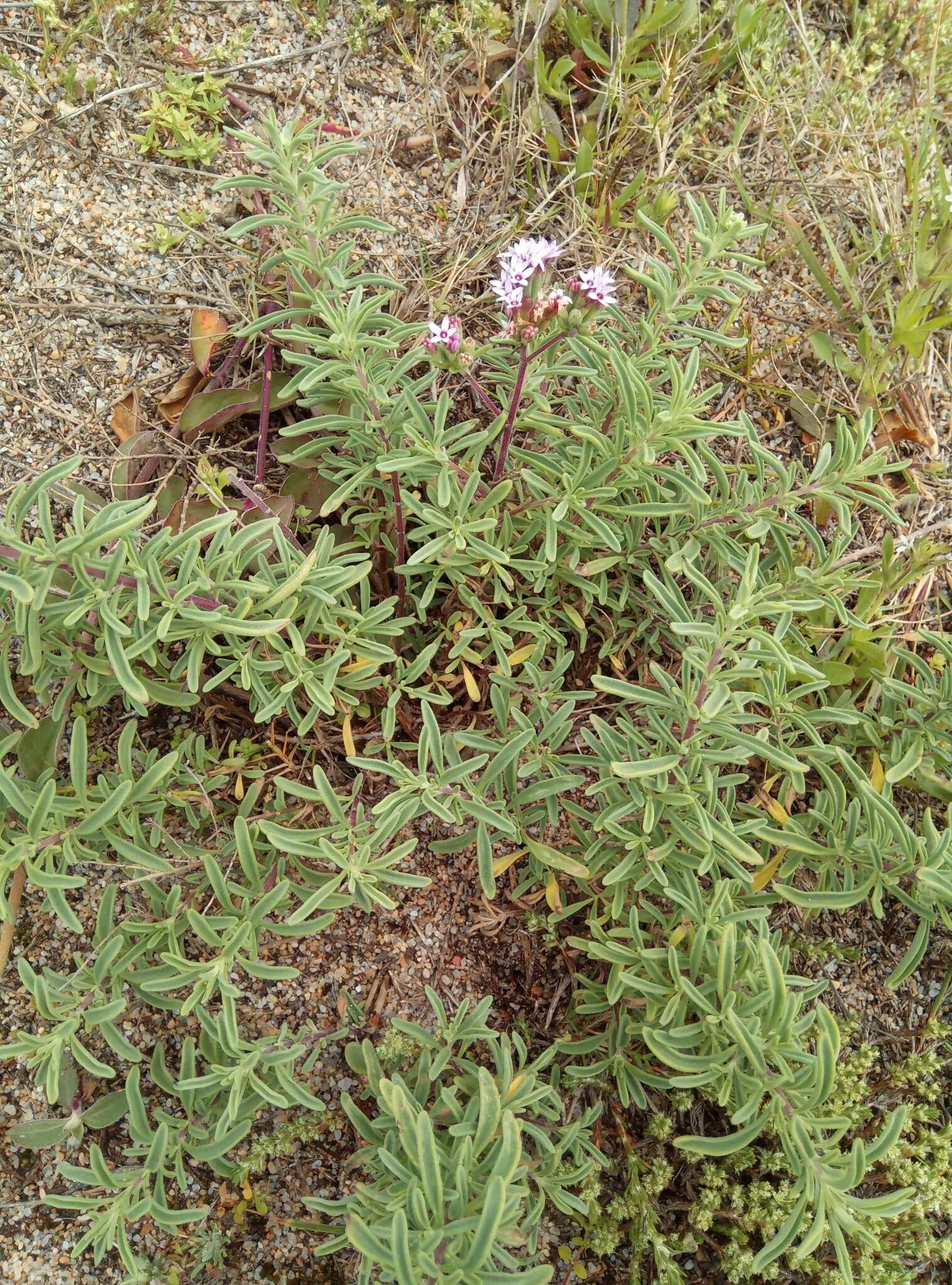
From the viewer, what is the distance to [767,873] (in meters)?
2.50

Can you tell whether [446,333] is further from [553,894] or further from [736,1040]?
[736,1040]

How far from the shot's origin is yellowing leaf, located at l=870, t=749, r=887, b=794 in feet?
8.31

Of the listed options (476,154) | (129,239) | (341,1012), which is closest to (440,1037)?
(341,1012)

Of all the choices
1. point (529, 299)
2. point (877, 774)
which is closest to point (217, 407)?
point (529, 299)

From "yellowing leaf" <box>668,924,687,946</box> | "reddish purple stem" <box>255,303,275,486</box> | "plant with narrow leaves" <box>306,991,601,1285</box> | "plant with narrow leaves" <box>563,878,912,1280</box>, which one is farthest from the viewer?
"reddish purple stem" <box>255,303,275,486</box>

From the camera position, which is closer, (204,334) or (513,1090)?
(513,1090)

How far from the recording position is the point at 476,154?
3088 mm

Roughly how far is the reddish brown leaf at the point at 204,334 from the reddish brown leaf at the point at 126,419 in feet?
0.70

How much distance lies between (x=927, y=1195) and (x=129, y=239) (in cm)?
348

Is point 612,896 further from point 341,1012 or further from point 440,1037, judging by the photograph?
point 341,1012

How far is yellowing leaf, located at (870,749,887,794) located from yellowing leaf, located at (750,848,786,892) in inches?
12.4

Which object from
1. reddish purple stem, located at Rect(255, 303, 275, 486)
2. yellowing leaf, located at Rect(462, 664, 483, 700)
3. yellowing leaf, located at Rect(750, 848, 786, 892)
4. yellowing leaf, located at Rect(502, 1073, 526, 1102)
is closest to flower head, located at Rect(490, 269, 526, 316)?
reddish purple stem, located at Rect(255, 303, 275, 486)

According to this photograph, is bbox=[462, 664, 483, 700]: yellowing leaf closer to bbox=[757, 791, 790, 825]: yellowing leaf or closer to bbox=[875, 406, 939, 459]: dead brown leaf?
bbox=[757, 791, 790, 825]: yellowing leaf

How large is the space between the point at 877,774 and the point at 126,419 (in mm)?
2381
